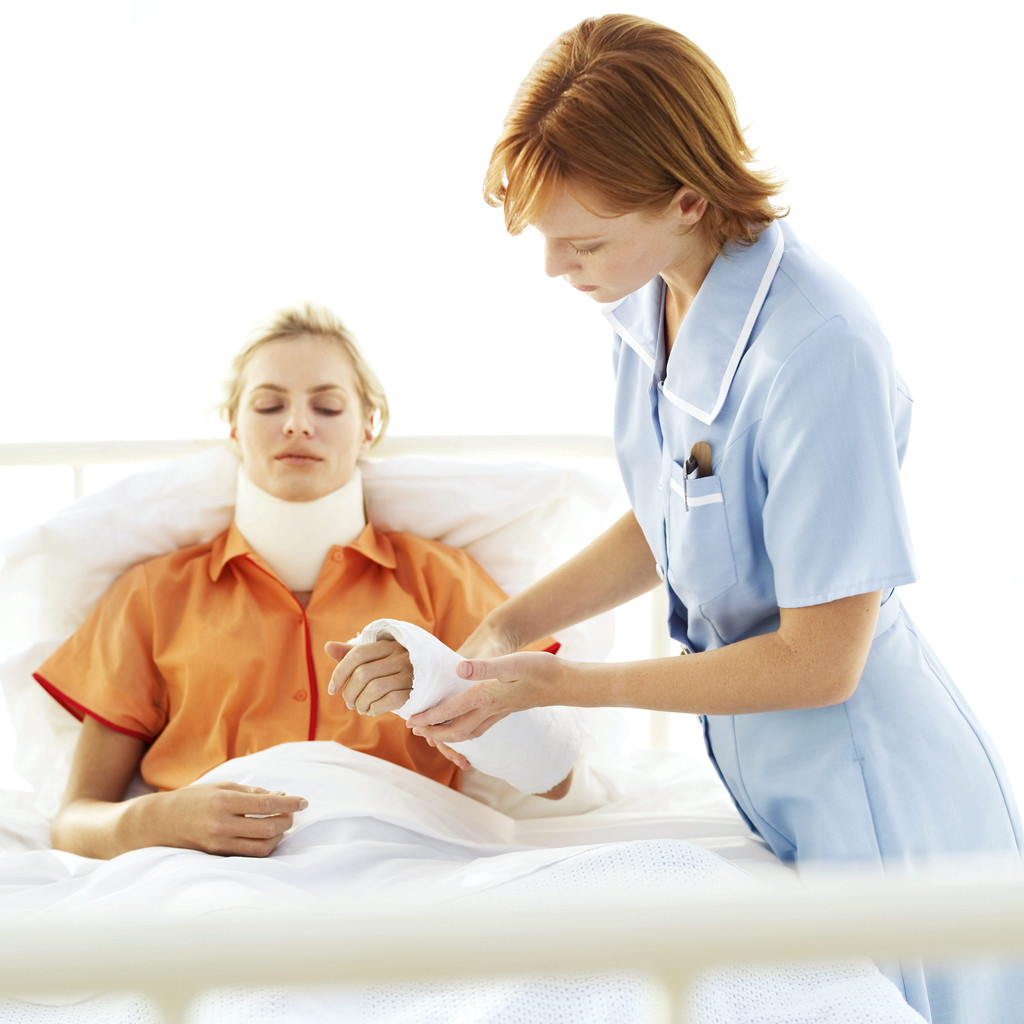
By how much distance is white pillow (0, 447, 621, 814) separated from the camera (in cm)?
157

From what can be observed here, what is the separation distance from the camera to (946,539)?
11.1 ft

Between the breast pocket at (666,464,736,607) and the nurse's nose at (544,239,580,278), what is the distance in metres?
0.25

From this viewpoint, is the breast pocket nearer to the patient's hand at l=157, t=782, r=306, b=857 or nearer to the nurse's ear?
the nurse's ear

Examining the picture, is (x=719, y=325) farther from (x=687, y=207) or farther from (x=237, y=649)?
(x=237, y=649)

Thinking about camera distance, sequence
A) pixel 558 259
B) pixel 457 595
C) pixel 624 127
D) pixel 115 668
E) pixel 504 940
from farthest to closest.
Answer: pixel 457 595, pixel 115 668, pixel 558 259, pixel 624 127, pixel 504 940

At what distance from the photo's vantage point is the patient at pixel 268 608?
1.49 metres

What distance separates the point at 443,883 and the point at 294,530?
0.61 metres

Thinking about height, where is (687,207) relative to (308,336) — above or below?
above

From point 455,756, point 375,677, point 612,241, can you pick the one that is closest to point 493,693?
point 375,677

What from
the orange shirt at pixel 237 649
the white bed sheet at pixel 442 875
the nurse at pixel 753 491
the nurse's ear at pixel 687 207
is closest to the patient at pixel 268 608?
the orange shirt at pixel 237 649

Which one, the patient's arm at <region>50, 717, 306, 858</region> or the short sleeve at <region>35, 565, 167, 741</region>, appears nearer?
the patient's arm at <region>50, 717, 306, 858</region>

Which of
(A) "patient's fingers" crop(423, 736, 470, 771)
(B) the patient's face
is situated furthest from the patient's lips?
(A) "patient's fingers" crop(423, 736, 470, 771)

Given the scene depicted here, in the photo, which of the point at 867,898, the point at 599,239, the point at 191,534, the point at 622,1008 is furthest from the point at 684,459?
the point at 191,534

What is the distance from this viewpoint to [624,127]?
3.33 ft
